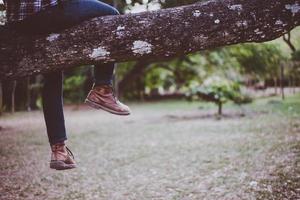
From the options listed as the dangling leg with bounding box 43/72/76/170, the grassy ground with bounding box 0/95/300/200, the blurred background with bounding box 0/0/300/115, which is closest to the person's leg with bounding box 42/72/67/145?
the dangling leg with bounding box 43/72/76/170

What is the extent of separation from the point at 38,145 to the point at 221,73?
14090 millimetres

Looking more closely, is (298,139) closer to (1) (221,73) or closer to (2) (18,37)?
(2) (18,37)

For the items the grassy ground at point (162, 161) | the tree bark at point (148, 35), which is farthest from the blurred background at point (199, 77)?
the tree bark at point (148, 35)

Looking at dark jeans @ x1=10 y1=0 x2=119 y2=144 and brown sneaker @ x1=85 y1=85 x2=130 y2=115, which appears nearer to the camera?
dark jeans @ x1=10 y1=0 x2=119 y2=144

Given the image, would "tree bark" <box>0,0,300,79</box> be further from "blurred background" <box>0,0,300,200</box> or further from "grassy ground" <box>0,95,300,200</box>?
"grassy ground" <box>0,95,300,200</box>

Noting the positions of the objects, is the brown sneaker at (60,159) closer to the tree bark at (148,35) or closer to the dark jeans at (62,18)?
the dark jeans at (62,18)

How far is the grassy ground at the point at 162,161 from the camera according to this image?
18.4ft

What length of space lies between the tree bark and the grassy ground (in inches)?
96.0

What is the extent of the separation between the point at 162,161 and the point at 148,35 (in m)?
4.59

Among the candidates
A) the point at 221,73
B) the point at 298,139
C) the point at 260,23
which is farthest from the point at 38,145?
the point at 221,73

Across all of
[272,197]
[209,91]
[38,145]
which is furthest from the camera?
[209,91]

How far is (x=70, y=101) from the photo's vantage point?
70.3 feet

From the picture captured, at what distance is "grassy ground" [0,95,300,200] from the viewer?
5.61m

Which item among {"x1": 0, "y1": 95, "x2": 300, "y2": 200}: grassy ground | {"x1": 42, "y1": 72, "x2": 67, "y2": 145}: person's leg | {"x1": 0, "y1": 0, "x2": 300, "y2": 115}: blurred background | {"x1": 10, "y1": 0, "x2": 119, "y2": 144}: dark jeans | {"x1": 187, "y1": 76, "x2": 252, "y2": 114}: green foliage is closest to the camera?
{"x1": 10, "y1": 0, "x2": 119, "y2": 144}: dark jeans
